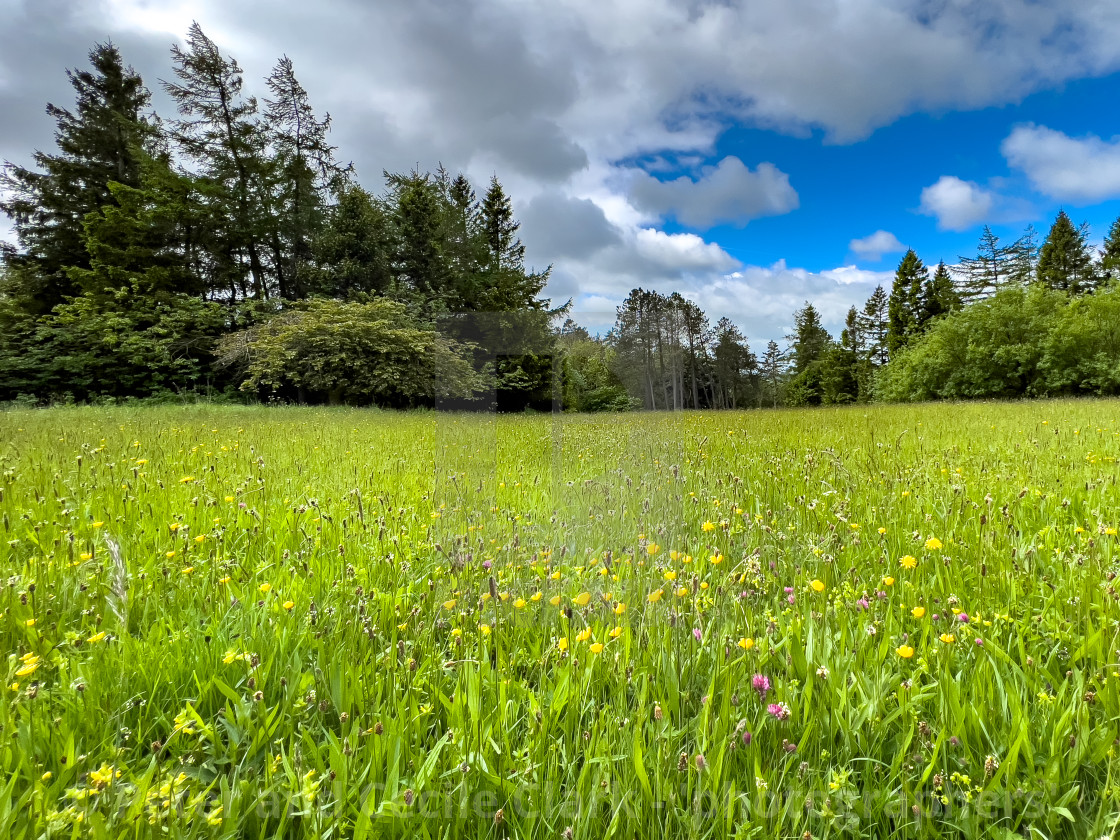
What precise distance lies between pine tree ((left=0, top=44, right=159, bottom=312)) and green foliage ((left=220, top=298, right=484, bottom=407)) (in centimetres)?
1007

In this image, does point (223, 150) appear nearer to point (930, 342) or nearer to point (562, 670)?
point (562, 670)

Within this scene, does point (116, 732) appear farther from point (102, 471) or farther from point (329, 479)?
point (102, 471)

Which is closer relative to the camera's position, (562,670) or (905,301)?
(562,670)

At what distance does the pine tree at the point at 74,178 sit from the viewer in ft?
64.8

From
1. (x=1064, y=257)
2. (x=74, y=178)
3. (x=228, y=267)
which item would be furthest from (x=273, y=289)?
(x=1064, y=257)

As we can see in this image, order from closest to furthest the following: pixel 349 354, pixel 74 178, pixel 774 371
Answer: pixel 349 354 → pixel 74 178 → pixel 774 371

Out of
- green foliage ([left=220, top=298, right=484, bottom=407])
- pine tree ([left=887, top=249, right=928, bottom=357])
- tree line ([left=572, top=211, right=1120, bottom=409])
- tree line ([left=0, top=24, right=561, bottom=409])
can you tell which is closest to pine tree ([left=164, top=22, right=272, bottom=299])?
tree line ([left=0, top=24, right=561, bottom=409])

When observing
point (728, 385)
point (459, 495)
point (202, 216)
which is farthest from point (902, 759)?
point (728, 385)

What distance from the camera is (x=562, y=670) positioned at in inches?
48.6

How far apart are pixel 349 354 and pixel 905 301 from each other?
4023cm

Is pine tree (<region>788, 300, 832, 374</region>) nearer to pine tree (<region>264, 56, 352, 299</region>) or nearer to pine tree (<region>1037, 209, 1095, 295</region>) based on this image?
pine tree (<region>1037, 209, 1095, 295</region>)

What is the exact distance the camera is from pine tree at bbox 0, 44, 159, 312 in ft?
64.8

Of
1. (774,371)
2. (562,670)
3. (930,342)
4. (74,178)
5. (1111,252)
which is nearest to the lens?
(562,670)

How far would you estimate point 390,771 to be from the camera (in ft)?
3.11
